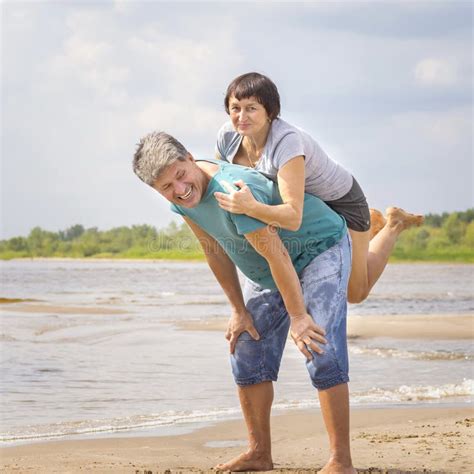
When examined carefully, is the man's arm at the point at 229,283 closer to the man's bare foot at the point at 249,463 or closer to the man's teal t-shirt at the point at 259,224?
the man's teal t-shirt at the point at 259,224

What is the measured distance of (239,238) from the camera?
14.0ft

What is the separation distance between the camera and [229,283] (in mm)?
4758

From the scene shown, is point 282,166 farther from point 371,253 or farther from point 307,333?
point 371,253

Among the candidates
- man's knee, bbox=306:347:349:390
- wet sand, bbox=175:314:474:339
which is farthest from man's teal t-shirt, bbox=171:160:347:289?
wet sand, bbox=175:314:474:339

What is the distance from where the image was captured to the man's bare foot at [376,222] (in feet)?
20.4

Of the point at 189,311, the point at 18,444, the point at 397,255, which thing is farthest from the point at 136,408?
the point at 397,255

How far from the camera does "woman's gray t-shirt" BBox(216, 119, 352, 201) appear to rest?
430 centimetres

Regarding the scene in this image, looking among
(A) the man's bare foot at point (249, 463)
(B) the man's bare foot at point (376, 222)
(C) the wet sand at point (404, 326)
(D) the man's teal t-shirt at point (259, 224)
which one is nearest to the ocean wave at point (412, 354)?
(C) the wet sand at point (404, 326)

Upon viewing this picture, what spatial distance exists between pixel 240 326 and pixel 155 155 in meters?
1.11

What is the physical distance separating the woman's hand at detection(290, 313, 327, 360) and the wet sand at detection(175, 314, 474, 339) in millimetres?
10062

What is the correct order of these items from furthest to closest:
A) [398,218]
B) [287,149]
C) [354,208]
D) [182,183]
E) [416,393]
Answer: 1. [416,393]
2. [398,218]
3. [354,208]
4. [287,149]
5. [182,183]

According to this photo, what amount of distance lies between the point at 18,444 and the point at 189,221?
272 centimetres

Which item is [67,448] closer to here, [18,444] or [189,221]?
[18,444]

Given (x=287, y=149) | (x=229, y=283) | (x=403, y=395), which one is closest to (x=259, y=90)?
(x=287, y=149)
